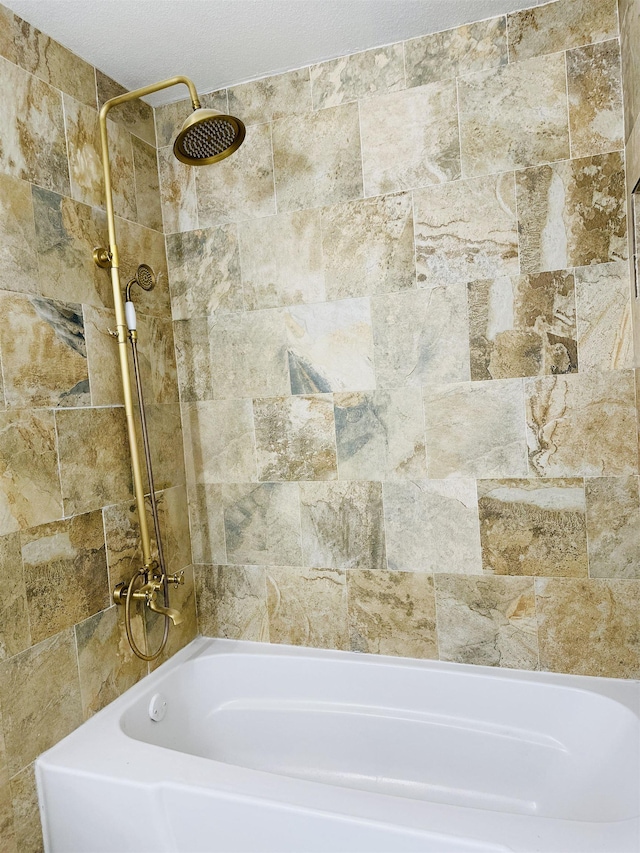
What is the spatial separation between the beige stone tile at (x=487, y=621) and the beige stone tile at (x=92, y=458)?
3.70 ft

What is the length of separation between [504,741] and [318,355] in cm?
139

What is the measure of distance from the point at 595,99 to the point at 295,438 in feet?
4.62

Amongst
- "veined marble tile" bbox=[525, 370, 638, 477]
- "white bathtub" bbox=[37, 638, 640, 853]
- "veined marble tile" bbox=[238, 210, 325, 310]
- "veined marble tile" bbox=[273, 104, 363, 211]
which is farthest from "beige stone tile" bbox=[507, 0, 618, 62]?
"white bathtub" bbox=[37, 638, 640, 853]

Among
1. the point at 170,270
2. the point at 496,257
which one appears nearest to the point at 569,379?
the point at 496,257

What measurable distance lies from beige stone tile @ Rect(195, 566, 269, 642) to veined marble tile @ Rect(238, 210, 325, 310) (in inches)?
40.2

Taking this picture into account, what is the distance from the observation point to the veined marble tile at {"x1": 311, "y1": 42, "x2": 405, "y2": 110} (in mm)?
1909

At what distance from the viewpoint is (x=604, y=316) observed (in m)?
1.74

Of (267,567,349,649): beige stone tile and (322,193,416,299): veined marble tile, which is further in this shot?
(267,567,349,649): beige stone tile

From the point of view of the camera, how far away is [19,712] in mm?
1525

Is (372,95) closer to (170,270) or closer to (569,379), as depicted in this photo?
(170,270)

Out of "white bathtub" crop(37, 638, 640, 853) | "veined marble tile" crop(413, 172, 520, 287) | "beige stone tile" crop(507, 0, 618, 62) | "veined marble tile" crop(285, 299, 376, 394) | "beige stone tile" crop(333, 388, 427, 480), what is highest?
"beige stone tile" crop(507, 0, 618, 62)

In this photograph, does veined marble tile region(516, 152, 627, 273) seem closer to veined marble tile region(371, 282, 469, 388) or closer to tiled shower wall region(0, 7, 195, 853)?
veined marble tile region(371, 282, 469, 388)

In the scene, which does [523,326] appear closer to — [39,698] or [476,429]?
[476,429]

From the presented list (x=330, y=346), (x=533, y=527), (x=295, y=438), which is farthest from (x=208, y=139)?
(x=533, y=527)
